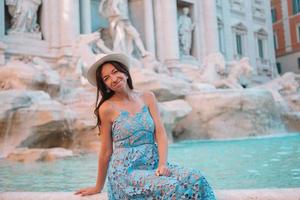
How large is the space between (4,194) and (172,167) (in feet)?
3.61

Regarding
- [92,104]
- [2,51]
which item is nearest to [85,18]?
[2,51]

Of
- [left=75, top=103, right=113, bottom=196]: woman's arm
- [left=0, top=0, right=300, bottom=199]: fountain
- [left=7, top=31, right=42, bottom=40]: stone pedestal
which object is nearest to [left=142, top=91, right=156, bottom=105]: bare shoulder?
[left=75, top=103, right=113, bottom=196]: woman's arm

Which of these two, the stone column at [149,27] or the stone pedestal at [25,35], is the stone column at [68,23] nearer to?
the stone pedestal at [25,35]

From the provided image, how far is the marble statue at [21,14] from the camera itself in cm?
1270

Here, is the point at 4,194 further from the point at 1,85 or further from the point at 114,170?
the point at 1,85

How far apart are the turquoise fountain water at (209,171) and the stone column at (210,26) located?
1314 cm

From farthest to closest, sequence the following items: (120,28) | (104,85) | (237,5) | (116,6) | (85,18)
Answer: (237,5)
(120,28)
(116,6)
(85,18)
(104,85)

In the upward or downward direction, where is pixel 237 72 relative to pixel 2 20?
downward

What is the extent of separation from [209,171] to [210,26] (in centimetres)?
1529

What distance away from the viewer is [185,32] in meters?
18.1

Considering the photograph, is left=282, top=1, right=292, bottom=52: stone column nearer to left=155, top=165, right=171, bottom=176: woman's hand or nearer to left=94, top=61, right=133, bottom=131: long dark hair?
left=94, top=61, right=133, bottom=131: long dark hair

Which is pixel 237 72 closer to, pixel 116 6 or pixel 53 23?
pixel 116 6

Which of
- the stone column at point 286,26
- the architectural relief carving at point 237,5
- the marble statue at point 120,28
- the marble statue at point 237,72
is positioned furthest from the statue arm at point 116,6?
the stone column at point 286,26

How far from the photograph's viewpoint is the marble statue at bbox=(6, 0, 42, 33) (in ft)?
41.7
